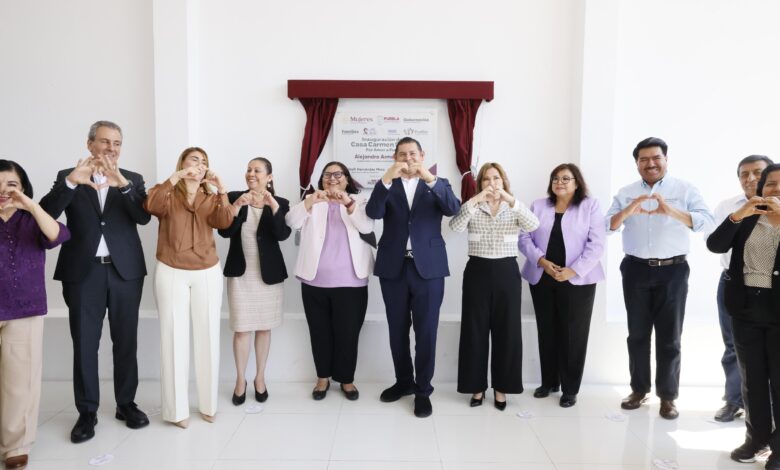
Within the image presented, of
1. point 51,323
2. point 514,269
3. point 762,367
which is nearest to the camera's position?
point 762,367

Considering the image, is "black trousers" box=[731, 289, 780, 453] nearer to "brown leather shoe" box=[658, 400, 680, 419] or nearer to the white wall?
"brown leather shoe" box=[658, 400, 680, 419]

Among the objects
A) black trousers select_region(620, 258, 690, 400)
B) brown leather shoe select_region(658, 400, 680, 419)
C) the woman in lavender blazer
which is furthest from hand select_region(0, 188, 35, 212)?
brown leather shoe select_region(658, 400, 680, 419)

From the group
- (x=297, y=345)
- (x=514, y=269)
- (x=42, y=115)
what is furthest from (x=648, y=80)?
(x=42, y=115)

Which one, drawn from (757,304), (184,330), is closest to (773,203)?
(757,304)

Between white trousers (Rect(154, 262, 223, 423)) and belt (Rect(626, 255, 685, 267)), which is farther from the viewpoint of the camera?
belt (Rect(626, 255, 685, 267))

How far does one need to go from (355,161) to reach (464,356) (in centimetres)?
193

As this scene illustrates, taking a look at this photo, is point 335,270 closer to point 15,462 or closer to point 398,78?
point 398,78

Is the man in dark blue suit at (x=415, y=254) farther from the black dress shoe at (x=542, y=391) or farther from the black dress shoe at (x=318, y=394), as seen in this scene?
the black dress shoe at (x=542, y=391)

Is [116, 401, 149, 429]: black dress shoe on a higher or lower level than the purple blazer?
lower

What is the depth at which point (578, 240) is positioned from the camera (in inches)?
143

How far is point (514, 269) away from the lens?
3.54 meters

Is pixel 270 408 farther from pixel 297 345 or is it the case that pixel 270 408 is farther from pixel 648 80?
pixel 648 80

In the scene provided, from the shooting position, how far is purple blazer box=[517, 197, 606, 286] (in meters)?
3.57

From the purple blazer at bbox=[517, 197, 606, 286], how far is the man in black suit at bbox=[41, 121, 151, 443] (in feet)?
9.27
